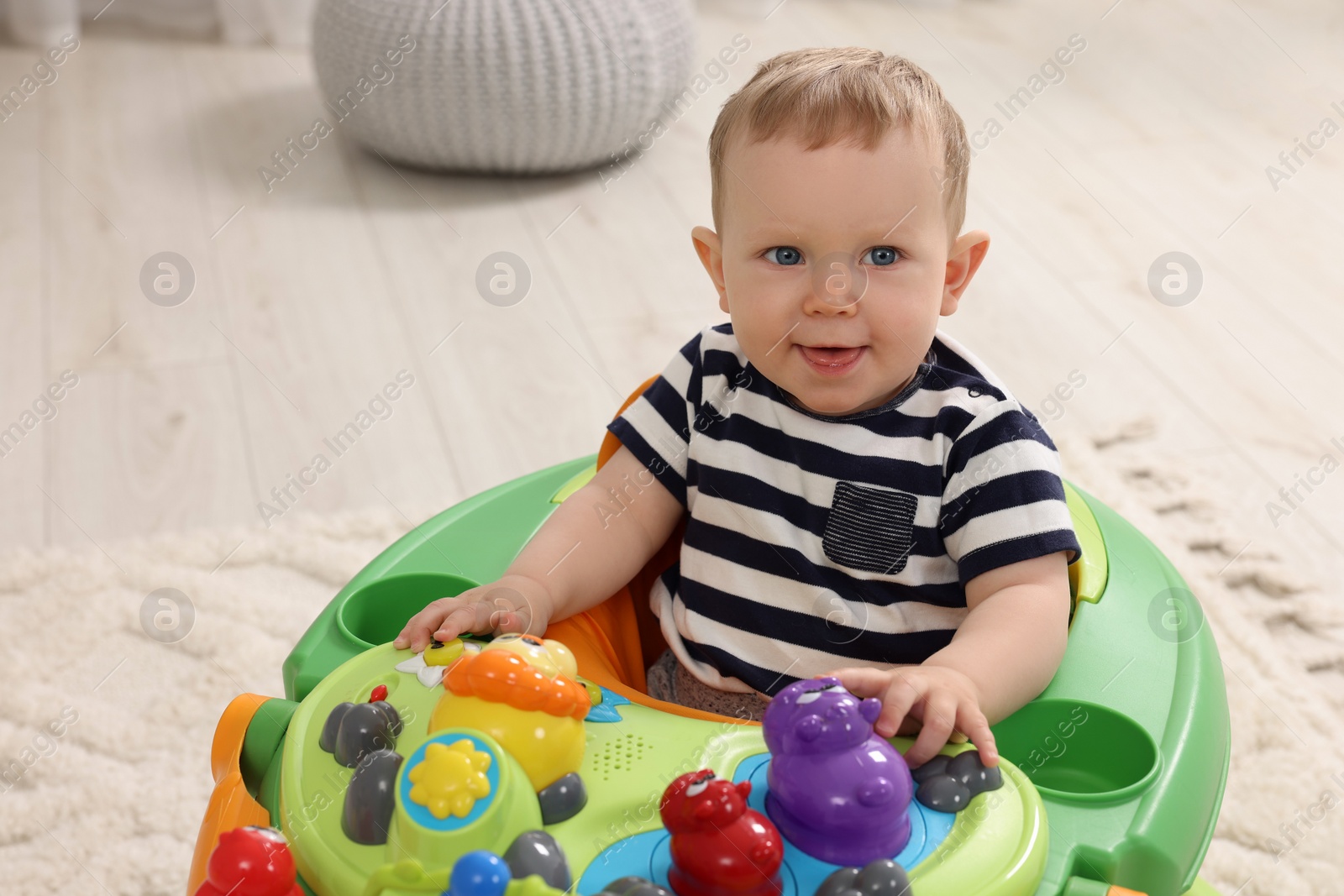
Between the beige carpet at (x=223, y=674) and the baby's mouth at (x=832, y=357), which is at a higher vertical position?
the baby's mouth at (x=832, y=357)

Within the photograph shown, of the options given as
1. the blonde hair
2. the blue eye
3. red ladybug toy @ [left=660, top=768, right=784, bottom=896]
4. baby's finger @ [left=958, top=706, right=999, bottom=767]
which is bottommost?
red ladybug toy @ [left=660, top=768, right=784, bottom=896]

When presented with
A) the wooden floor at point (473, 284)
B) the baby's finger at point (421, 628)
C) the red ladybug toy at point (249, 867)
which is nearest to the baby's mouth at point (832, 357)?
the baby's finger at point (421, 628)

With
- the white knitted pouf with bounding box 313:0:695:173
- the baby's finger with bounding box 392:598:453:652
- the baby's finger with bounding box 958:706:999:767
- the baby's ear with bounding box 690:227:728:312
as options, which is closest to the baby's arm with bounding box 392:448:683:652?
the baby's finger with bounding box 392:598:453:652

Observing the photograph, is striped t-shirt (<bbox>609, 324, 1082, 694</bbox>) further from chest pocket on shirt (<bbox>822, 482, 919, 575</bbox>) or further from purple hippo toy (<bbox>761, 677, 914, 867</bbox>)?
purple hippo toy (<bbox>761, 677, 914, 867</bbox>)

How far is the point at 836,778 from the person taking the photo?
473mm

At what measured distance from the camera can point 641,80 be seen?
165cm

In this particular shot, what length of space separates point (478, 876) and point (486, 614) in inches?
8.1

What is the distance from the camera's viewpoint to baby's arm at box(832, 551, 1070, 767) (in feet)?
1.78

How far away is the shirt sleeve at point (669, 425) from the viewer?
74 centimetres

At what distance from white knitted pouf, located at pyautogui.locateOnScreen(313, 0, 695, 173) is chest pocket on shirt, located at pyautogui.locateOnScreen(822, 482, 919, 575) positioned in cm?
108

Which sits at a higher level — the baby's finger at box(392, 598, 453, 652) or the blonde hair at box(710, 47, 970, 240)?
the blonde hair at box(710, 47, 970, 240)

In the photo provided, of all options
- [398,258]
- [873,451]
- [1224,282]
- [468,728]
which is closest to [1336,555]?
[1224,282]

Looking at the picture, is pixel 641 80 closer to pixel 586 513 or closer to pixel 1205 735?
pixel 586 513

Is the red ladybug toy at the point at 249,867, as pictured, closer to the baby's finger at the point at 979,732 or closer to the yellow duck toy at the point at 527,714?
the yellow duck toy at the point at 527,714
